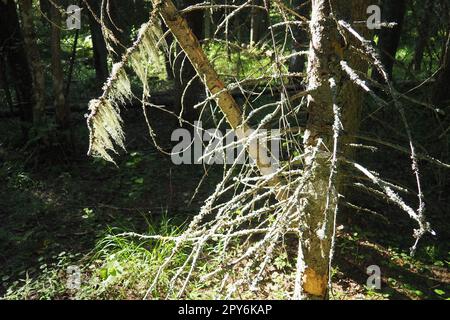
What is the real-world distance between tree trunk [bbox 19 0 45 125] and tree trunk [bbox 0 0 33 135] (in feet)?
1.15

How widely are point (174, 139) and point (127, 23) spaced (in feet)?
16.4

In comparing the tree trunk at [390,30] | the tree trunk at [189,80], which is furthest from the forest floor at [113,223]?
the tree trunk at [390,30]

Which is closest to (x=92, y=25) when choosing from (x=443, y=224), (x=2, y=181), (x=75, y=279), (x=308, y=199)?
(x=2, y=181)

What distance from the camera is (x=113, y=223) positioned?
6.53 meters

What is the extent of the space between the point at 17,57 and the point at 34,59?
3.13ft

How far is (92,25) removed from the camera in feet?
39.2

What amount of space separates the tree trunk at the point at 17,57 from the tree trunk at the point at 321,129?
6.76 meters

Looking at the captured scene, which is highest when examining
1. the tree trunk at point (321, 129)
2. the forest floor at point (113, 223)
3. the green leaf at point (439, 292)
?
the tree trunk at point (321, 129)

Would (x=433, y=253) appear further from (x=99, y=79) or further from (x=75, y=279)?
(x=99, y=79)

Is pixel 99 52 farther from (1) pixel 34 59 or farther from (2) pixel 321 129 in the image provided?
(2) pixel 321 129

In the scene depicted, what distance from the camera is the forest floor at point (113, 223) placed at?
530 centimetres

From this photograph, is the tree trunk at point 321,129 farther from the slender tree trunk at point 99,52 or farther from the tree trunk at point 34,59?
the slender tree trunk at point 99,52

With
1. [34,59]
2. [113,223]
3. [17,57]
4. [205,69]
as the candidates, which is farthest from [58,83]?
[205,69]

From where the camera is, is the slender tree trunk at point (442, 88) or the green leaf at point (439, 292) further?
the slender tree trunk at point (442, 88)
